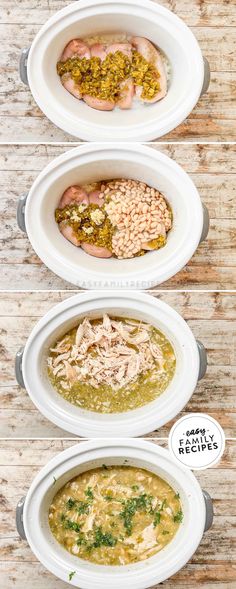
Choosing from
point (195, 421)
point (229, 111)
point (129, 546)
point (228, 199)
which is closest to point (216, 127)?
point (229, 111)

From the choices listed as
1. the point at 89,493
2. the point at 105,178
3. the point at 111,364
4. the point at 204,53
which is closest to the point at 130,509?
the point at 89,493

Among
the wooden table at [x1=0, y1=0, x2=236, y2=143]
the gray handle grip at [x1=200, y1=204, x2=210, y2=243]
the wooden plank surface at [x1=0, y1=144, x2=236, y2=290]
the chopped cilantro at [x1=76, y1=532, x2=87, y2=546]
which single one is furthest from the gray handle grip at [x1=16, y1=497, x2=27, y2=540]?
the wooden table at [x1=0, y1=0, x2=236, y2=143]

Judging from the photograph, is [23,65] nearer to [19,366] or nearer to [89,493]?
[19,366]

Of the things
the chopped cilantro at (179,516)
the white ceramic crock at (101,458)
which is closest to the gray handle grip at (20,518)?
the white ceramic crock at (101,458)

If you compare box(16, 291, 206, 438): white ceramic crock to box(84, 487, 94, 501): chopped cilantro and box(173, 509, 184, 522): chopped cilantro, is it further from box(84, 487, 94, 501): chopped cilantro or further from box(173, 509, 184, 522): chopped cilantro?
box(173, 509, 184, 522): chopped cilantro

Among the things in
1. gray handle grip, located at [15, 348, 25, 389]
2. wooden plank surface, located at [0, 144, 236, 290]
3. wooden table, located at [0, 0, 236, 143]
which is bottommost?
gray handle grip, located at [15, 348, 25, 389]

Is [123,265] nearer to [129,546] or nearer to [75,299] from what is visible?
[75,299]
